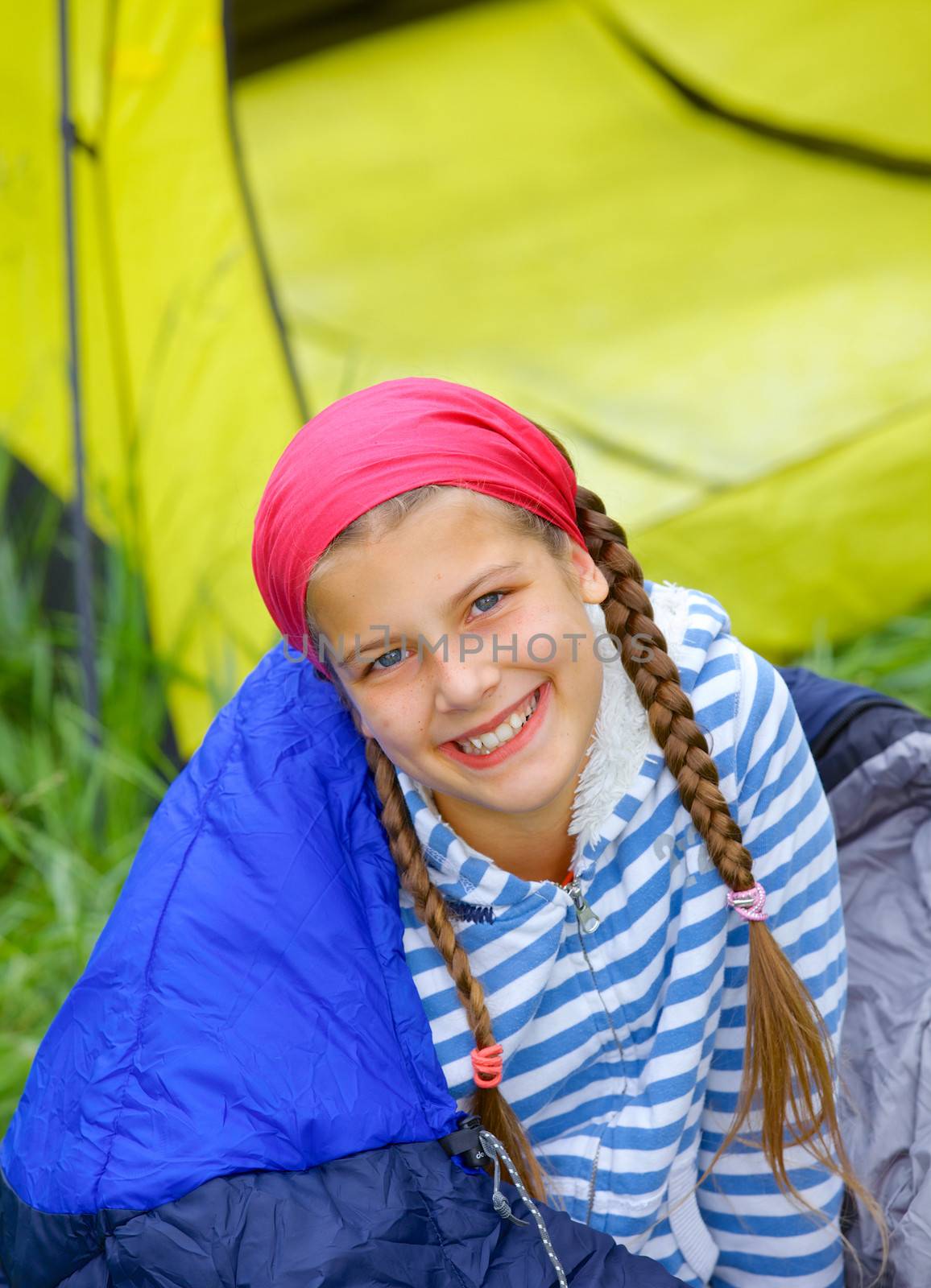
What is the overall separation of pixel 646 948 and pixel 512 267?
4.87 feet

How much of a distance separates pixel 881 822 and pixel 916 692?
0.63 meters

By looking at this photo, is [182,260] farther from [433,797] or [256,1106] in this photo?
[256,1106]

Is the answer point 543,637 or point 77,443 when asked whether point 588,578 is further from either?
point 77,443

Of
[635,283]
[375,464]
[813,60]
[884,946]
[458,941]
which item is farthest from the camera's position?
[813,60]

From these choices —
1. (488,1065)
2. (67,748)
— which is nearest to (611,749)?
(488,1065)

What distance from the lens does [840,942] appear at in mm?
1102

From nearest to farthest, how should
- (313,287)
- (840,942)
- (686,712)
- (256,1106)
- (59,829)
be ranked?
(256,1106) → (686,712) → (840,942) → (59,829) → (313,287)

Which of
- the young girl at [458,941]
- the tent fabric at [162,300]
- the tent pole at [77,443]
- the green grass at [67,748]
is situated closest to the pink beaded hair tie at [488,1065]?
the young girl at [458,941]

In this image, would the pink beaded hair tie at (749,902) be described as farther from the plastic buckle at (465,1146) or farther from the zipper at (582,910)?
the plastic buckle at (465,1146)

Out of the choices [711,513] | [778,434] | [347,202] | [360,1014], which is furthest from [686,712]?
[347,202]

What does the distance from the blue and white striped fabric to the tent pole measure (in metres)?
0.91

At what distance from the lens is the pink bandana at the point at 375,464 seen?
87 cm

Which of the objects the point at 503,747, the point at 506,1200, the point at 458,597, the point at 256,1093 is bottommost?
the point at 506,1200

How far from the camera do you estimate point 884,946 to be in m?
1.19
